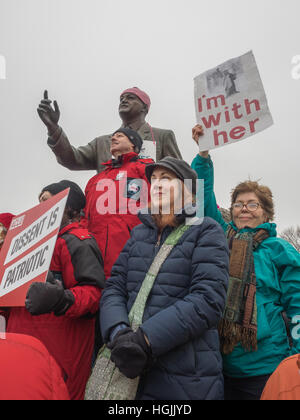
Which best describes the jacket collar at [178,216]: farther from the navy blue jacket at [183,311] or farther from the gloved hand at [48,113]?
the gloved hand at [48,113]

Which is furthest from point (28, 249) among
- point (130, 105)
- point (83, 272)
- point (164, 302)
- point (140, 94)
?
point (140, 94)

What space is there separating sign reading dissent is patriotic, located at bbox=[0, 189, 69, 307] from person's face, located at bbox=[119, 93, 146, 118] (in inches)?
82.6

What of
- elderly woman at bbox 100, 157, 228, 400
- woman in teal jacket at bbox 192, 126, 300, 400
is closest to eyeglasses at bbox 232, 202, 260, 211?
woman in teal jacket at bbox 192, 126, 300, 400

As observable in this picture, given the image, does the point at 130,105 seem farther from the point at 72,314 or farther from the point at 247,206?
the point at 72,314

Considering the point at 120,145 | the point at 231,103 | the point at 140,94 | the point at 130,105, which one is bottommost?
the point at 120,145

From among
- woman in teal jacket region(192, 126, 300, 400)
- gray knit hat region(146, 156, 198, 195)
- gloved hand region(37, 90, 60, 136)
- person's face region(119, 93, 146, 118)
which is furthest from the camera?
person's face region(119, 93, 146, 118)

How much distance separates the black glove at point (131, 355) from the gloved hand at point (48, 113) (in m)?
2.36

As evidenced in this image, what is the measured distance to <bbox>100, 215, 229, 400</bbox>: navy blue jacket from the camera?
1.51 meters

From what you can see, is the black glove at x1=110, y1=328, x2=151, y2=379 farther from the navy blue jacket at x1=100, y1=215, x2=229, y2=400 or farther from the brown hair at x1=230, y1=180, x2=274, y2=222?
the brown hair at x1=230, y1=180, x2=274, y2=222

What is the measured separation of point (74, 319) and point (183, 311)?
29.8 inches

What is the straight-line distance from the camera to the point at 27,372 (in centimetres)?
85

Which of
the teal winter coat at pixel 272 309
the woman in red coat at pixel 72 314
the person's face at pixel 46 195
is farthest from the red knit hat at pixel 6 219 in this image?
the teal winter coat at pixel 272 309
